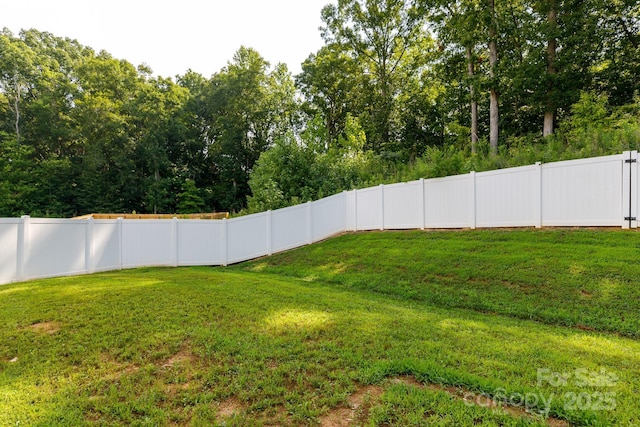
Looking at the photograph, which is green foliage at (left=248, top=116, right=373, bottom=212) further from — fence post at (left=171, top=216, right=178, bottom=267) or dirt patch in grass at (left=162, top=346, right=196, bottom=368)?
dirt patch in grass at (left=162, top=346, right=196, bottom=368)

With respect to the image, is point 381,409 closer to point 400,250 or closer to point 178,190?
Result: point 400,250

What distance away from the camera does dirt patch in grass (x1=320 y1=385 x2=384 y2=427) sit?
219cm

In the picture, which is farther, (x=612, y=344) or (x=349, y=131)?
(x=349, y=131)

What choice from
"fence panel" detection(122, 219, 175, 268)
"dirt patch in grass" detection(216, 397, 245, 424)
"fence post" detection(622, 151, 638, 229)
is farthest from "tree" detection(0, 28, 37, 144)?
"fence post" detection(622, 151, 638, 229)

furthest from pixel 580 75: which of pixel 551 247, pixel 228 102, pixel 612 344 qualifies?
pixel 228 102

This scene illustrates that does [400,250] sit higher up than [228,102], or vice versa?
[228,102]

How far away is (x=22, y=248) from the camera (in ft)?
23.8

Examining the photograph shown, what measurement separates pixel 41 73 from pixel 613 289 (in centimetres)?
3930

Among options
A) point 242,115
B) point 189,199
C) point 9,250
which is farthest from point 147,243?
point 242,115

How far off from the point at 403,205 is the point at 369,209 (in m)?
1.35

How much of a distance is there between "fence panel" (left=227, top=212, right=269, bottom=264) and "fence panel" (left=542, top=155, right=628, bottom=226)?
7.83 meters

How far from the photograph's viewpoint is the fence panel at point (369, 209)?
1080 cm

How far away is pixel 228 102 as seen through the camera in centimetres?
2972

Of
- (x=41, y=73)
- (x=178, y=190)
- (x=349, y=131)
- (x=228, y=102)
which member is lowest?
(x=178, y=190)
